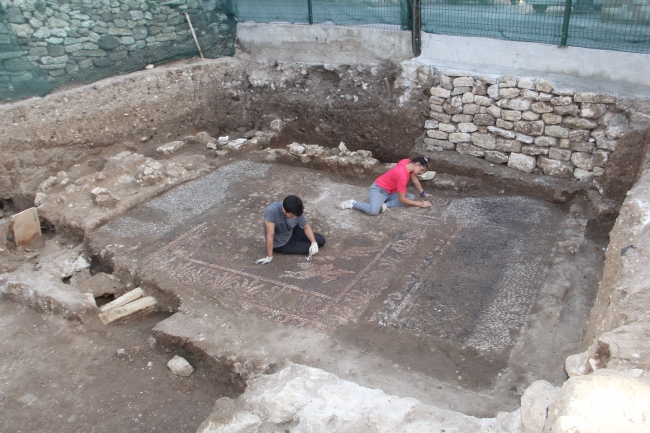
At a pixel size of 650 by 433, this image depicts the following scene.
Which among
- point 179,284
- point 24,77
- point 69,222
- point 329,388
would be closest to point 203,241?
point 179,284

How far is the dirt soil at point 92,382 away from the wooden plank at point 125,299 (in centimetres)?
17

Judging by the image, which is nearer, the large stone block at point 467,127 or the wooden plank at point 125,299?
the wooden plank at point 125,299

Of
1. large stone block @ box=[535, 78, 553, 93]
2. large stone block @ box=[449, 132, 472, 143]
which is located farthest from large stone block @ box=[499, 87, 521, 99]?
large stone block @ box=[449, 132, 472, 143]

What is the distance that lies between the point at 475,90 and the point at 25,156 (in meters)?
6.42

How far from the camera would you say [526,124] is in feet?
22.9

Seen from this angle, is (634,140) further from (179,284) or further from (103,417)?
(103,417)

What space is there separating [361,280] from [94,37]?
6182 mm

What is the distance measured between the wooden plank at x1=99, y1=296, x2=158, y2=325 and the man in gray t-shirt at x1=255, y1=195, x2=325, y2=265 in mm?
1184

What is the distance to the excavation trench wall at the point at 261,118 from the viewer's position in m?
6.62

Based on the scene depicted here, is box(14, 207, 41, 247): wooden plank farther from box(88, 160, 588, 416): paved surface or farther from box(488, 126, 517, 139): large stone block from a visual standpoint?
box(488, 126, 517, 139): large stone block

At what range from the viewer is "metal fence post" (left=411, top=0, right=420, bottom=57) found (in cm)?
773

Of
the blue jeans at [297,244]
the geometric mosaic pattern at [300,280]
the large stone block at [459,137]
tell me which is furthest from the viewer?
the large stone block at [459,137]

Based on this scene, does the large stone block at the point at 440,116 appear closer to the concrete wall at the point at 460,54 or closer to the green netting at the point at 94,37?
the concrete wall at the point at 460,54

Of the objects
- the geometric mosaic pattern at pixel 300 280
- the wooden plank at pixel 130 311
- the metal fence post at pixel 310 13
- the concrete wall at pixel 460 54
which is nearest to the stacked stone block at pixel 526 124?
the concrete wall at pixel 460 54
